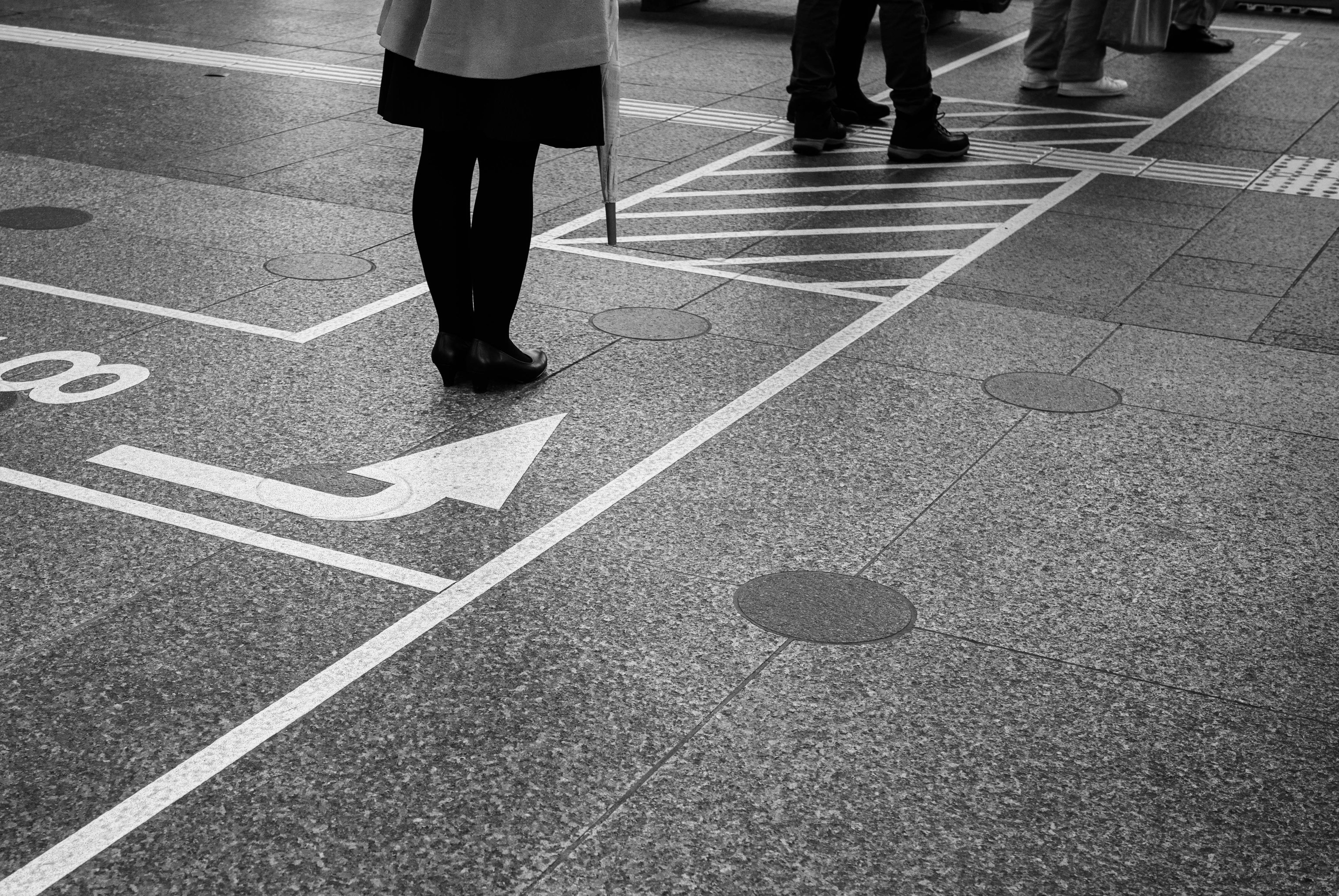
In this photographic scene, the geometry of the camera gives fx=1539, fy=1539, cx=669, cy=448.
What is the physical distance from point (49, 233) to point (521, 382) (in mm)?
2692

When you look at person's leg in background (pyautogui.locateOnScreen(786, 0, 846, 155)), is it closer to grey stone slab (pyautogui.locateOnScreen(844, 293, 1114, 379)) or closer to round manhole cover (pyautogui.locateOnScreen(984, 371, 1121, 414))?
grey stone slab (pyautogui.locateOnScreen(844, 293, 1114, 379))

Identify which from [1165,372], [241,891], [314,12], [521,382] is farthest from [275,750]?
[314,12]

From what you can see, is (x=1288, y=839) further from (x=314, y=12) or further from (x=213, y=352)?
(x=314, y=12)

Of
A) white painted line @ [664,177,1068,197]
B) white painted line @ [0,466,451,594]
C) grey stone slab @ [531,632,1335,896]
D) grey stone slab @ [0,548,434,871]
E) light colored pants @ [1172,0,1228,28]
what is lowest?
grey stone slab @ [531,632,1335,896]

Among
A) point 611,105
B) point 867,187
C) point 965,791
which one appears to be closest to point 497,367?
point 611,105

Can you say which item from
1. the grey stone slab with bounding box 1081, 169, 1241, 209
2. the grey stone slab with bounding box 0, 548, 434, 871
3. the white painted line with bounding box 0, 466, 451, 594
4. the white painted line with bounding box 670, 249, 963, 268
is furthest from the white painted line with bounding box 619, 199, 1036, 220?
the grey stone slab with bounding box 0, 548, 434, 871

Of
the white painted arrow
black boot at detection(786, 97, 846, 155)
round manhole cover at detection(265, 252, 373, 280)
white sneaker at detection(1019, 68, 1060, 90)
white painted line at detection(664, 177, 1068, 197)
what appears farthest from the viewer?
white sneaker at detection(1019, 68, 1060, 90)

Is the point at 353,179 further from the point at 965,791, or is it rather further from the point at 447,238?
the point at 965,791

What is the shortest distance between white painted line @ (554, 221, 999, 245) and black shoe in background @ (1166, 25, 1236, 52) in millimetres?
6065

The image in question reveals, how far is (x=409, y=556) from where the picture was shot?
376 centimetres

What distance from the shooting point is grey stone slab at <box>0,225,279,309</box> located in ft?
18.7

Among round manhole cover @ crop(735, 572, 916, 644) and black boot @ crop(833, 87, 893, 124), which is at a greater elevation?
black boot @ crop(833, 87, 893, 124)

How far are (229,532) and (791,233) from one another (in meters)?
3.70

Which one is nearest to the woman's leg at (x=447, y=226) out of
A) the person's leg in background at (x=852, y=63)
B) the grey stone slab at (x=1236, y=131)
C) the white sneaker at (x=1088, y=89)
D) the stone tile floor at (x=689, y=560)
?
the stone tile floor at (x=689, y=560)
